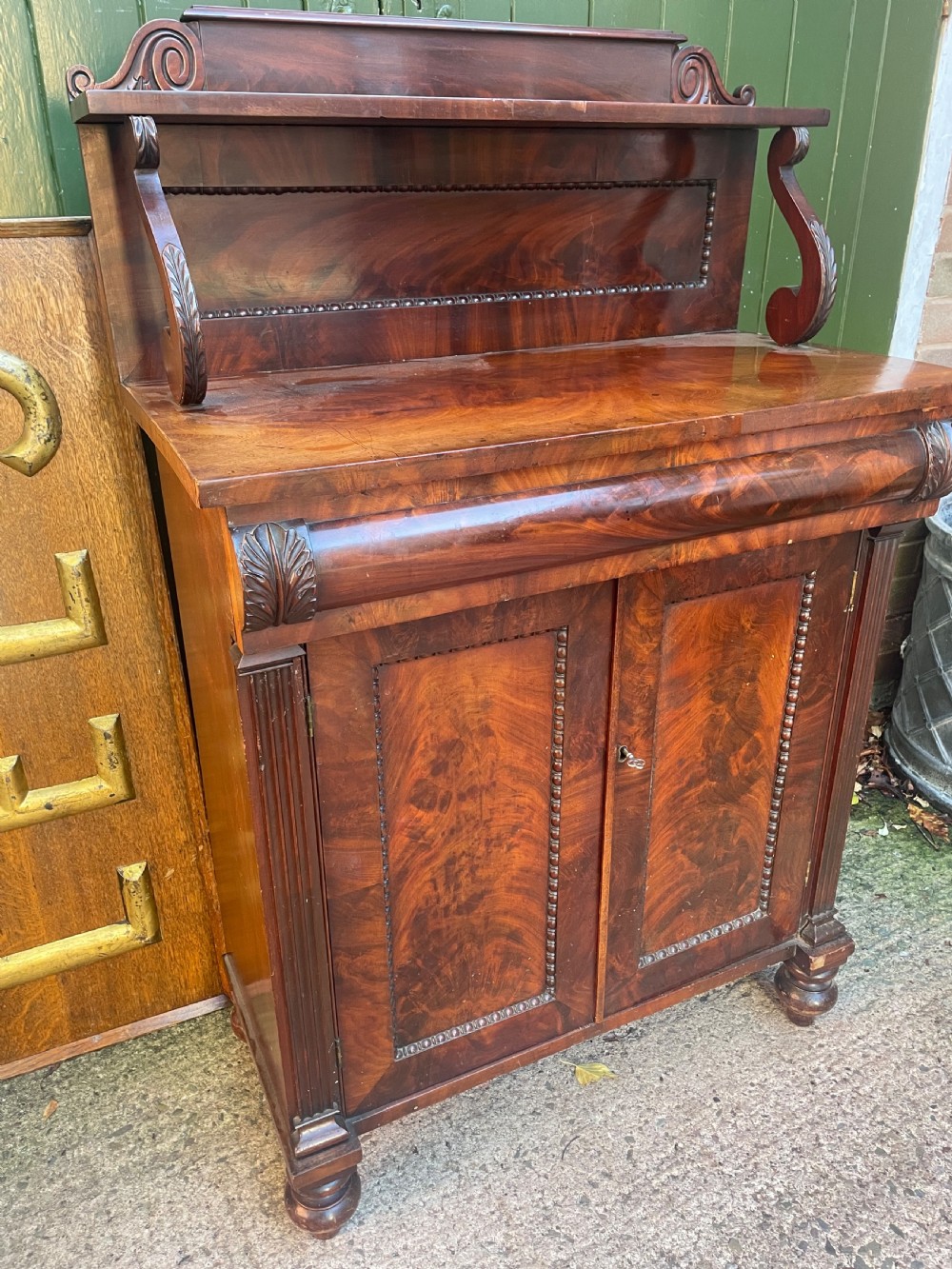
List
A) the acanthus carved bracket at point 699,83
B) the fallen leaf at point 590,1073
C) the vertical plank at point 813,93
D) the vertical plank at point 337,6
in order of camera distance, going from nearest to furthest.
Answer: the vertical plank at point 337,6, the acanthus carved bracket at point 699,83, the fallen leaf at point 590,1073, the vertical plank at point 813,93

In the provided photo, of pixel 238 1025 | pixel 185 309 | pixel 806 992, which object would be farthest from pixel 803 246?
pixel 238 1025

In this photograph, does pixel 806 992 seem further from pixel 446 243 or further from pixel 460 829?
pixel 446 243

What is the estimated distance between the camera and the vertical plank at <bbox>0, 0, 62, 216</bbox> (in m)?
1.29

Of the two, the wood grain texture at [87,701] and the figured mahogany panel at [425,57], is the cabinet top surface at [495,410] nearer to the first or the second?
the wood grain texture at [87,701]

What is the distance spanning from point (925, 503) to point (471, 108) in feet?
2.72

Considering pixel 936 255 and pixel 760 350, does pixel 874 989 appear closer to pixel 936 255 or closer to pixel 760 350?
pixel 760 350

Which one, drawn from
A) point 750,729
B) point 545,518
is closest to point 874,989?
point 750,729

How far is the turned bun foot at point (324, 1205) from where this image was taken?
139 cm

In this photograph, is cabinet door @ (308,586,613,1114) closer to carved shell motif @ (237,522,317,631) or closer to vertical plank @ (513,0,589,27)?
carved shell motif @ (237,522,317,631)

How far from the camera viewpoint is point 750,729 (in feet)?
4.85

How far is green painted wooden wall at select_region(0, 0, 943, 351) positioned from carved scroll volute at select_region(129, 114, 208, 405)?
29 centimetres

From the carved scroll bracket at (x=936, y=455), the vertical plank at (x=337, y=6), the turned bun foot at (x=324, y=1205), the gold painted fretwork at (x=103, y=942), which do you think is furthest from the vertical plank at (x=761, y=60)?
the turned bun foot at (x=324, y=1205)

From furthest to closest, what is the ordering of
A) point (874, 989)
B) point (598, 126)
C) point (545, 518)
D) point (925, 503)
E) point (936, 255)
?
point (936, 255), point (874, 989), point (598, 126), point (925, 503), point (545, 518)

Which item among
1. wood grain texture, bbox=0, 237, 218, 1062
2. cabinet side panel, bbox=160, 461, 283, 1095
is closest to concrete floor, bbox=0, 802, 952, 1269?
wood grain texture, bbox=0, 237, 218, 1062
